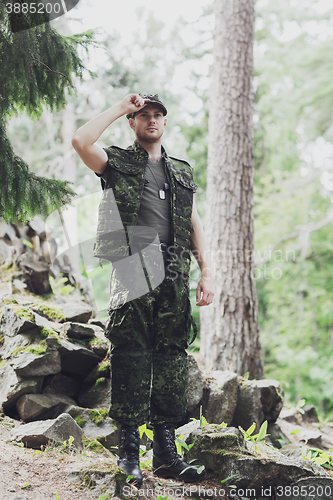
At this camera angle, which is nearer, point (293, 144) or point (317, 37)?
point (317, 37)

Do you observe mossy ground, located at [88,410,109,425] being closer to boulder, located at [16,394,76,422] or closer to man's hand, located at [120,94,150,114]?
boulder, located at [16,394,76,422]

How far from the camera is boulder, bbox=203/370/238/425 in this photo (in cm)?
365

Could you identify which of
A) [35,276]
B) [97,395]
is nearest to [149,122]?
[97,395]

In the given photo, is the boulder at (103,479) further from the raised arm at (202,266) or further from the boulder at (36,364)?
the raised arm at (202,266)

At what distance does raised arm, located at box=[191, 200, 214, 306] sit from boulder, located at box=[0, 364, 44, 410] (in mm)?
1486

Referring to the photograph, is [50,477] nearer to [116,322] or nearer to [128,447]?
[128,447]

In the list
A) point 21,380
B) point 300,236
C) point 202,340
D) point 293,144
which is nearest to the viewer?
point 21,380

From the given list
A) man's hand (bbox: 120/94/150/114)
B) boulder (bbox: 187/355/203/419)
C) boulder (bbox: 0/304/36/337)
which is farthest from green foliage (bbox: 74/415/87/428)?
man's hand (bbox: 120/94/150/114)

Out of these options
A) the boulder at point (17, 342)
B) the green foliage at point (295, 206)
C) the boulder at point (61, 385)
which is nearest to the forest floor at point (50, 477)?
the boulder at point (61, 385)

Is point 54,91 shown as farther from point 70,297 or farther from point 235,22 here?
point 235,22

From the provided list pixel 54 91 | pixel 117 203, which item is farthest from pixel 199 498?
pixel 54 91

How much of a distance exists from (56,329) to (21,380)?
609 mm

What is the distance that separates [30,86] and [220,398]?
10.3 feet

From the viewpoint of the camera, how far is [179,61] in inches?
583
